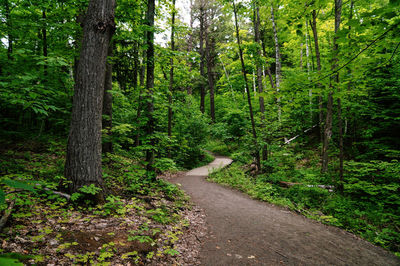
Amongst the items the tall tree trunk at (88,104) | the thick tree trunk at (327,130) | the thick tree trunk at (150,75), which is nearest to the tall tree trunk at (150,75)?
the thick tree trunk at (150,75)

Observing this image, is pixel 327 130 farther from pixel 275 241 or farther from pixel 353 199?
pixel 275 241

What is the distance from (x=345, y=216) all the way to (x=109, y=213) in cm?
744

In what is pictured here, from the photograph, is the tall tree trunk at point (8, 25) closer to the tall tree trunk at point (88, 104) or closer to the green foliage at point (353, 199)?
the tall tree trunk at point (88, 104)

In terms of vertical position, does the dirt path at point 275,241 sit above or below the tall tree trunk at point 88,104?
below

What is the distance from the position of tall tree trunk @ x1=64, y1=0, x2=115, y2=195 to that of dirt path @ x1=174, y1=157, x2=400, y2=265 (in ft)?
10.1

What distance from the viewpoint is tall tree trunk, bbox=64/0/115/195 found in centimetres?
392

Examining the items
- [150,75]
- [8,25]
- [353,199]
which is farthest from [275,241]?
[8,25]

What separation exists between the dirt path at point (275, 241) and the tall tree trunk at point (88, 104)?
3078 millimetres

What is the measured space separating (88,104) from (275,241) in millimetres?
5367

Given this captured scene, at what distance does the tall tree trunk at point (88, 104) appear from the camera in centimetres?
392

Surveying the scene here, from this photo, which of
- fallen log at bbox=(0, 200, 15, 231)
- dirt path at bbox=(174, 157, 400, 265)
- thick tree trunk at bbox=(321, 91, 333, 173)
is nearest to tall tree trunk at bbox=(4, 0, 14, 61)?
fallen log at bbox=(0, 200, 15, 231)

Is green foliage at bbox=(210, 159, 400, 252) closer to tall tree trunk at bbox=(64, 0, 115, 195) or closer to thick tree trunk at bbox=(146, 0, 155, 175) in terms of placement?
thick tree trunk at bbox=(146, 0, 155, 175)

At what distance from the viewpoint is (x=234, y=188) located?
9414mm

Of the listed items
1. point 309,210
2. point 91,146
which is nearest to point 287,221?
point 309,210
